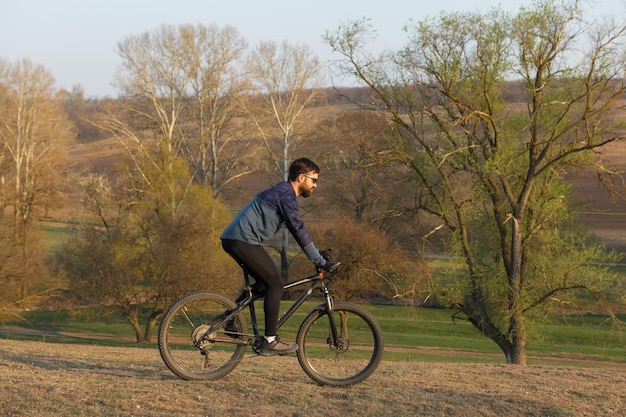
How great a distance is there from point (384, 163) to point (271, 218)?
15.4 meters

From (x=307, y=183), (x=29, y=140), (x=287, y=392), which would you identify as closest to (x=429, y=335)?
(x=287, y=392)

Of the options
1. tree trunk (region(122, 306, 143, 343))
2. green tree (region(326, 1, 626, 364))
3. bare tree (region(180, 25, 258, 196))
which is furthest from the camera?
bare tree (region(180, 25, 258, 196))

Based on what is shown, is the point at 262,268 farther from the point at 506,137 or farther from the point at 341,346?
the point at 506,137

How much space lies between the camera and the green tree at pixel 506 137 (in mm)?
21469

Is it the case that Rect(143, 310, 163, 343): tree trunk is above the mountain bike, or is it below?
below

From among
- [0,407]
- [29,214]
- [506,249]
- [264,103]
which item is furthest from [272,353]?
[29,214]

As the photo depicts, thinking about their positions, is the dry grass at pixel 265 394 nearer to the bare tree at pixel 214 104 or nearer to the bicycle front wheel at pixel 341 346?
the bicycle front wheel at pixel 341 346

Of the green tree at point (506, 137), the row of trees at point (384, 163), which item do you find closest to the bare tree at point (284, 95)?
the row of trees at point (384, 163)

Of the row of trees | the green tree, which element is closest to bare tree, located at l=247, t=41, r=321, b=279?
the row of trees

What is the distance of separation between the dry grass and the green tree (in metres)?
13.1

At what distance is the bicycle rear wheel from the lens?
7.36 m

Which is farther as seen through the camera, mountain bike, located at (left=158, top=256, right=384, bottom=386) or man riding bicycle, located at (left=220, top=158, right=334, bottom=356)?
mountain bike, located at (left=158, top=256, right=384, bottom=386)

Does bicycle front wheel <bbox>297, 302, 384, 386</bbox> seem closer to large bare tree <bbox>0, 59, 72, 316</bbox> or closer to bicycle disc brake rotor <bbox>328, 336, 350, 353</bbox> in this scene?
bicycle disc brake rotor <bbox>328, 336, 350, 353</bbox>

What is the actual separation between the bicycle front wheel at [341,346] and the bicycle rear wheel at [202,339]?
2.22ft
